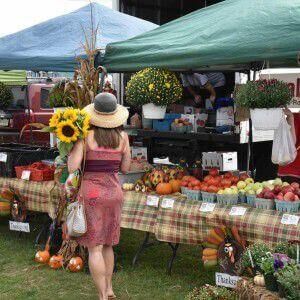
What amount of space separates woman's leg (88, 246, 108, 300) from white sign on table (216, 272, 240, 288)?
97 cm

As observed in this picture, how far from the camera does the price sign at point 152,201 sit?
18.7ft

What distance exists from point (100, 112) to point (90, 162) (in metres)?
0.41

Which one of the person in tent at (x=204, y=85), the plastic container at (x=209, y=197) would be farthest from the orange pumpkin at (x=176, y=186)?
the person in tent at (x=204, y=85)

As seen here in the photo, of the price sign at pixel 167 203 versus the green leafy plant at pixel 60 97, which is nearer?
the price sign at pixel 167 203

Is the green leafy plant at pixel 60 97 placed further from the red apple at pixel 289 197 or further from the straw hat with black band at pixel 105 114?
the red apple at pixel 289 197

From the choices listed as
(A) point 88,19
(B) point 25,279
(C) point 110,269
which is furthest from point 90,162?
(A) point 88,19

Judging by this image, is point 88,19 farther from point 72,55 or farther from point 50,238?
point 50,238

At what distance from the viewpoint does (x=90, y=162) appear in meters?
4.80

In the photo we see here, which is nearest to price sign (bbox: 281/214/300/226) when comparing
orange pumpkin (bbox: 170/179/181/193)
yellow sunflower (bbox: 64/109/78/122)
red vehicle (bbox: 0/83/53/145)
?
orange pumpkin (bbox: 170/179/181/193)

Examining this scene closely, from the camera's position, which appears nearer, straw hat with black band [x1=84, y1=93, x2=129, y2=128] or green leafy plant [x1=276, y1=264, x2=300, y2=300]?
green leafy plant [x1=276, y1=264, x2=300, y2=300]

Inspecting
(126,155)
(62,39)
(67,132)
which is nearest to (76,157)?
(67,132)

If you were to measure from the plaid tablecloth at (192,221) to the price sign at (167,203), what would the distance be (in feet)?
0.10

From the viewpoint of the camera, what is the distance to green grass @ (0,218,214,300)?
18.0ft

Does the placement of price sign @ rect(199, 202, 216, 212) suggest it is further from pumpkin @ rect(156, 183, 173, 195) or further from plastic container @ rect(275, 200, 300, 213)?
plastic container @ rect(275, 200, 300, 213)
